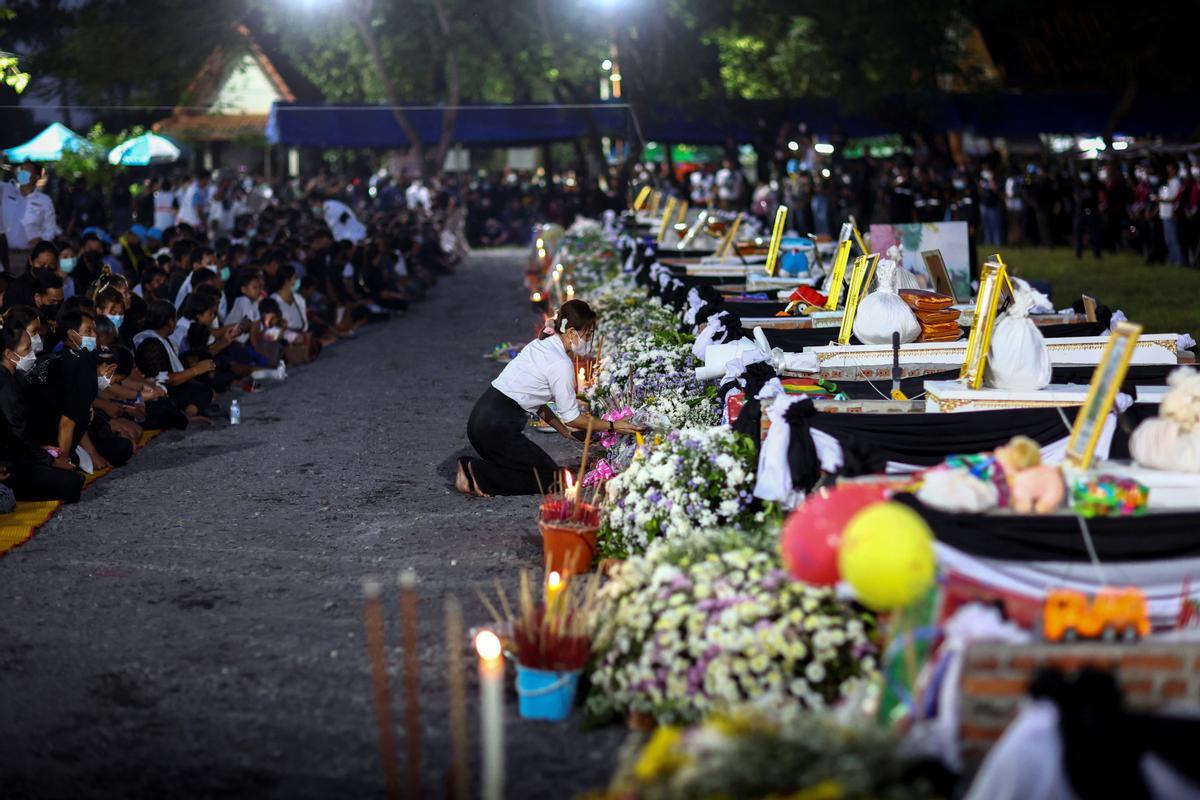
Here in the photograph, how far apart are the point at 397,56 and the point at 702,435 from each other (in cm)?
4243

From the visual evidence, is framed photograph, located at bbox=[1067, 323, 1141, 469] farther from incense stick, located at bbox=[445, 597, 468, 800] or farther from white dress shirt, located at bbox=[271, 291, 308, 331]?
white dress shirt, located at bbox=[271, 291, 308, 331]

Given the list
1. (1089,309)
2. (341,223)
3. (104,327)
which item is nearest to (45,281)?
(104,327)

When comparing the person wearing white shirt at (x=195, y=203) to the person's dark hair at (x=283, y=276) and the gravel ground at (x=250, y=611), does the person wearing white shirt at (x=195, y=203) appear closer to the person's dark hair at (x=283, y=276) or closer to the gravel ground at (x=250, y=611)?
the person's dark hair at (x=283, y=276)

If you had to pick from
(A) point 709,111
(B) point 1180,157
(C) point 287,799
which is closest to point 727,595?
(C) point 287,799

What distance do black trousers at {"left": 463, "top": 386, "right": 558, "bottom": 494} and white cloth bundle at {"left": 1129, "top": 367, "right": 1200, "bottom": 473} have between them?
465 cm

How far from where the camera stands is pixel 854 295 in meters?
10.4

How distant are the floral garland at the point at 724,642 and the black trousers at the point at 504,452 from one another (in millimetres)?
4140

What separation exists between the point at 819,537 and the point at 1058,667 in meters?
1.11

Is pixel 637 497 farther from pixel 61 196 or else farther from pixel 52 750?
pixel 61 196

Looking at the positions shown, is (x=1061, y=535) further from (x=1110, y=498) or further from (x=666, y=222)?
(x=666, y=222)

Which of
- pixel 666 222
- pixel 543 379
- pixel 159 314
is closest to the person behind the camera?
pixel 543 379

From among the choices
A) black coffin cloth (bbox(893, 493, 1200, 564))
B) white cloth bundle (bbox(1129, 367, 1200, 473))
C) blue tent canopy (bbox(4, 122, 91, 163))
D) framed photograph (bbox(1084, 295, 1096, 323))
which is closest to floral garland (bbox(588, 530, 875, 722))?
black coffin cloth (bbox(893, 493, 1200, 564))

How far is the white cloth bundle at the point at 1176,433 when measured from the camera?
6406 mm

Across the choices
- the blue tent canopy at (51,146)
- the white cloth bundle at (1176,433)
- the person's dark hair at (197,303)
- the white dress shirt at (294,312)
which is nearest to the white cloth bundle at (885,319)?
the white cloth bundle at (1176,433)
